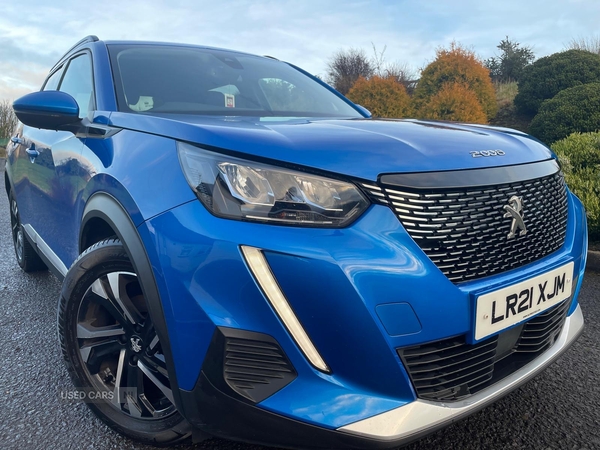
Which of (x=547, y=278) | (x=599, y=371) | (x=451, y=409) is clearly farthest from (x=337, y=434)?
(x=599, y=371)

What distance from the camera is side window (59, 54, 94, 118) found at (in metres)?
2.23

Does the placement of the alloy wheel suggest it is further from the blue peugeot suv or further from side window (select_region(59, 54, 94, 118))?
side window (select_region(59, 54, 94, 118))

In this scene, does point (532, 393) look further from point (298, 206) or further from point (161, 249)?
point (161, 249)

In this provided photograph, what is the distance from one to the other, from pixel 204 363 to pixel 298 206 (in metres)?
0.49

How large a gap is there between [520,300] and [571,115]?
7497 mm

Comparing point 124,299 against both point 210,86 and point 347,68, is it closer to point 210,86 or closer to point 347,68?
point 210,86

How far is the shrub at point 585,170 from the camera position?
4062 mm

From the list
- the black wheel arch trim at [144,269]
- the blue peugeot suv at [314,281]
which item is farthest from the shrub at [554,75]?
the black wheel arch trim at [144,269]

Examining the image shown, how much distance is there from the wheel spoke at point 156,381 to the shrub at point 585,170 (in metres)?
3.85

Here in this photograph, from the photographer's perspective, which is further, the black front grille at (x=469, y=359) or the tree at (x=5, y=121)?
the tree at (x=5, y=121)

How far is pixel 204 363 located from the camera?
125 cm

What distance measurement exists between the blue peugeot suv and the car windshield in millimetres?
460

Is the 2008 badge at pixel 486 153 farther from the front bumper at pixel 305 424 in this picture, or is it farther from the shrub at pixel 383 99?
the shrub at pixel 383 99

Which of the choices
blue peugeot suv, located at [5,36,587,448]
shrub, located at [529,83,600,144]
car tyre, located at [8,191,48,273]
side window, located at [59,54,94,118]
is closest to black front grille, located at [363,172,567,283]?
blue peugeot suv, located at [5,36,587,448]
